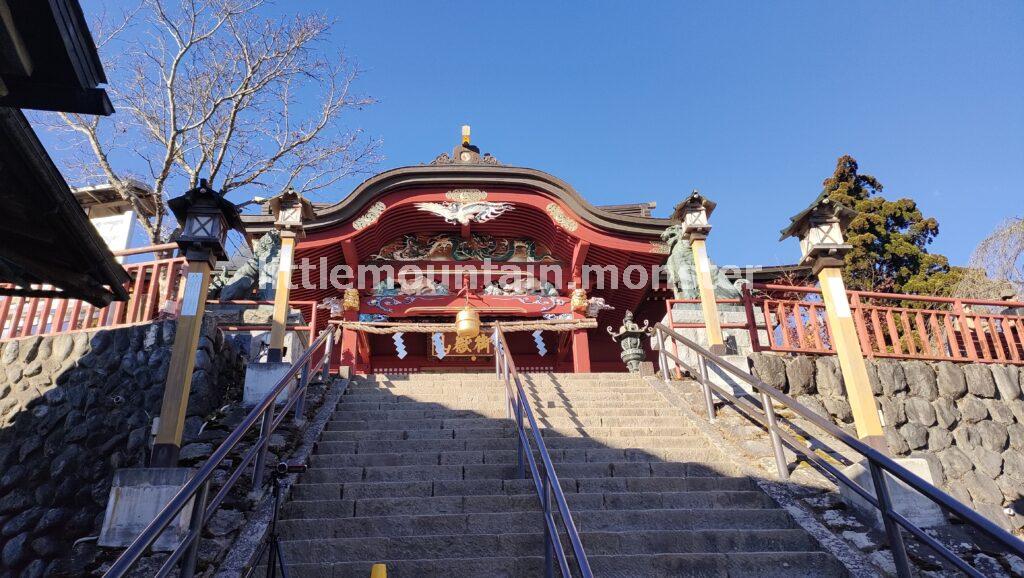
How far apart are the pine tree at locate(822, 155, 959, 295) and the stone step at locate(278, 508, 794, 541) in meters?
12.8

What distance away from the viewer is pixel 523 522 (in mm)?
4637

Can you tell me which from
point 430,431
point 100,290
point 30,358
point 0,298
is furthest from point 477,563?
point 0,298

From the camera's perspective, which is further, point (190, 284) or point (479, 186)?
point (479, 186)

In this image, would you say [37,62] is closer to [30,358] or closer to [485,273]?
[30,358]

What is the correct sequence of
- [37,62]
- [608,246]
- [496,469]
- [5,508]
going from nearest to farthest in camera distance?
[37,62], [496,469], [5,508], [608,246]

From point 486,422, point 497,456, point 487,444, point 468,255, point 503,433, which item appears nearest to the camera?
point 497,456

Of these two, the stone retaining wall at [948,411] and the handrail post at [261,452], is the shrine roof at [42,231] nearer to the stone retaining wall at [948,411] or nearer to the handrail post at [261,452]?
the handrail post at [261,452]

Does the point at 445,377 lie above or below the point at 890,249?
below

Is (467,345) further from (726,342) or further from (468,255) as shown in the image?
(726,342)

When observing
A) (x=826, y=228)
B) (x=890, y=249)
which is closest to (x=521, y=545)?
(x=826, y=228)

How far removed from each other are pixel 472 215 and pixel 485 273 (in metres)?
1.31

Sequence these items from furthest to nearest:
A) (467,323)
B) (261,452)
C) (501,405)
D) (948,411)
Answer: (467,323) → (948,411) → (501,405) → (261,452)

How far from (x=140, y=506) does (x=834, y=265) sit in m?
6.93

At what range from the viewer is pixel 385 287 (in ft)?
42.0
